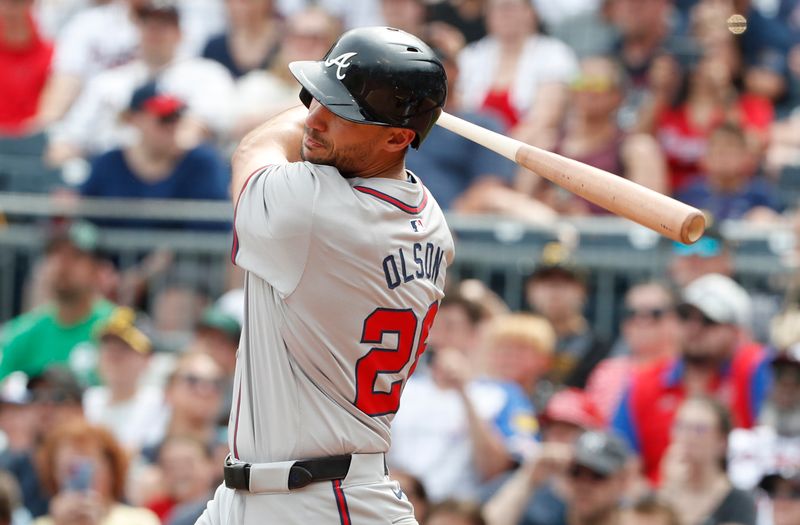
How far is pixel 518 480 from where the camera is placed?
6848 millimetres

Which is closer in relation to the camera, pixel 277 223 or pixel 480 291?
pixel 277 223

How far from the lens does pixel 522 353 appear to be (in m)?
7.66

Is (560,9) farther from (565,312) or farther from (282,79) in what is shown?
(565,312)

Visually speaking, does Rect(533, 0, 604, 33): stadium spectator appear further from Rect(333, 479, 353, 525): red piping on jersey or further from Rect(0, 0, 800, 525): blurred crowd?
Rect(333, 479, 353, 525): red piping on jersey

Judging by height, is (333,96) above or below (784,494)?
above

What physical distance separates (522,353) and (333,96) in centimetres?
420

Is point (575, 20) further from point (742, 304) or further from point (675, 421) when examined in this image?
point (675, 421)

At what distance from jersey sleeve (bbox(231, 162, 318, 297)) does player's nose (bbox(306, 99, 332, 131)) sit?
0.33 ft

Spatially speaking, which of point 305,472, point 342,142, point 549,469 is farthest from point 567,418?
point 342,142

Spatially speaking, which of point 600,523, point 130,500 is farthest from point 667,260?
point 130,500

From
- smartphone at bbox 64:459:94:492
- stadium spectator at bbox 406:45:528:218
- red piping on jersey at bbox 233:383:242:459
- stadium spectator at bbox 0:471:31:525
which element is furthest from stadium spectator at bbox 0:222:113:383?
red piping on jersey at bbox 233:383:242:459

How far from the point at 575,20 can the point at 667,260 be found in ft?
10.3

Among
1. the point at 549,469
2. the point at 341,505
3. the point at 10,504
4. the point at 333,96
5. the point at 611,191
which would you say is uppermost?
the point at 333,96

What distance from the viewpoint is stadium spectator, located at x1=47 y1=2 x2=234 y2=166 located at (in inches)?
396
